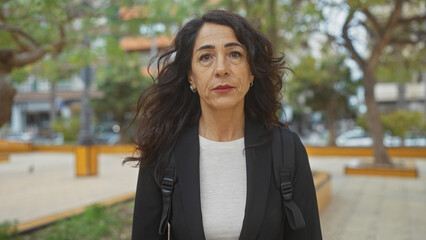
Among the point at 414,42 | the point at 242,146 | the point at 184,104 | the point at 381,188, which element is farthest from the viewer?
the point at 414,42

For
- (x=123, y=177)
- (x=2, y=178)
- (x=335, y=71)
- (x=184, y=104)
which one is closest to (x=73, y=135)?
(x=2, y=178)

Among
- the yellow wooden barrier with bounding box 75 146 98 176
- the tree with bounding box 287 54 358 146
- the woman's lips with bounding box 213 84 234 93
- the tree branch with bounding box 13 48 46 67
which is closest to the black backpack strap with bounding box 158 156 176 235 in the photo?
the woman's lips with bounding box 213 84 234 93

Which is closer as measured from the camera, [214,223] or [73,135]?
[214,223]

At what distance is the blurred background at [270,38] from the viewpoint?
5.82 metres

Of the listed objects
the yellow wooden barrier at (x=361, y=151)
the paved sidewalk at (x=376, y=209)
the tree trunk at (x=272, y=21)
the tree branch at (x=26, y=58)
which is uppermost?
the tree trunk at (x=272, y=21)

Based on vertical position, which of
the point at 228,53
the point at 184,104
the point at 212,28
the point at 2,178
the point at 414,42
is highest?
the point at 414,42

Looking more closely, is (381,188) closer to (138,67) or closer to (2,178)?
(2,178)

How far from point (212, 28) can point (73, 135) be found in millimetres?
22234

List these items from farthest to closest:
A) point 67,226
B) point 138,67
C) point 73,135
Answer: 1. point 73,135
2. point 138,67
3. point 67,226

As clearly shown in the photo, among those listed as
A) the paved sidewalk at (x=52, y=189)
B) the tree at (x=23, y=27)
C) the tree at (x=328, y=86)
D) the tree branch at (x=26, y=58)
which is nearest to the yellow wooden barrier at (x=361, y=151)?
the tree at (x=328, y=86)

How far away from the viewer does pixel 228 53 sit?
1.76 metres

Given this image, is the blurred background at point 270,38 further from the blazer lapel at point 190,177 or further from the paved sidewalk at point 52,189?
the paved sidewalk at point 52,189

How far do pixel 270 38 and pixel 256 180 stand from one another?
134cm

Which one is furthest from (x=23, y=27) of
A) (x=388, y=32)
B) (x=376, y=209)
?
(x=388, y=32)
